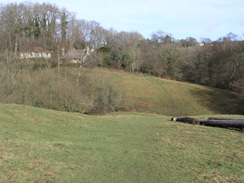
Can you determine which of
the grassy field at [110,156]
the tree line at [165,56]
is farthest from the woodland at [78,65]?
the grassy field at [110,156]

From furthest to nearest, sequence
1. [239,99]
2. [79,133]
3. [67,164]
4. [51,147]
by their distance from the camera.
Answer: [239,99] → [79,133] → [51,147] → [67,164]

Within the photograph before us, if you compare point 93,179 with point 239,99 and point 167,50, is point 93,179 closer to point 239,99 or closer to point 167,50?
point 239,99

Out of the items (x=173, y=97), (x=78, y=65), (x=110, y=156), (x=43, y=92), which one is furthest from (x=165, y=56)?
(x=110, y=156)

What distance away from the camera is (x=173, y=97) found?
162 ft

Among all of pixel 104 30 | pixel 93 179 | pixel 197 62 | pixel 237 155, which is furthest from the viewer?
pixel 104 30

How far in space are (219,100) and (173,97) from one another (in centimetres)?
1011

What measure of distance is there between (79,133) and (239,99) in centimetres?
4339

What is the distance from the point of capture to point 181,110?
141ft

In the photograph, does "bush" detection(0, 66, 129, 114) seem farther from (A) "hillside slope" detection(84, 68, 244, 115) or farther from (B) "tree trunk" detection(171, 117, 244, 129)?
(A) "hillside slope" detection(84, 68, 244, 115)

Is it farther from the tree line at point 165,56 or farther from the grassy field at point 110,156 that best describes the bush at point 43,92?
the tree line at point 165,56

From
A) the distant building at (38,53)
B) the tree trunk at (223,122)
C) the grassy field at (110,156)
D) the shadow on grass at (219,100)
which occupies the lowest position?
the shadow on grass at (219,100)

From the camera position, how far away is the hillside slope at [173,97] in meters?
43.4

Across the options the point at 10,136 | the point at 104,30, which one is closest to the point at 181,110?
the point at 10,136

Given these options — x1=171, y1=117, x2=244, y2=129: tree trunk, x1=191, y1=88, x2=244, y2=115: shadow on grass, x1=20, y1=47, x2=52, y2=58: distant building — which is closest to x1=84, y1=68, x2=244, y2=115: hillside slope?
x1=191, y1=88, x2=244, y2=115: shadow on grass
